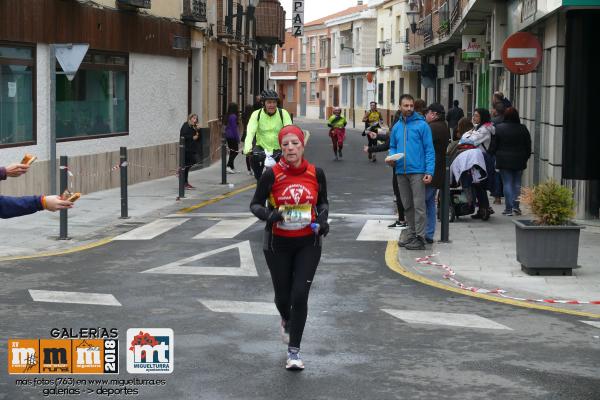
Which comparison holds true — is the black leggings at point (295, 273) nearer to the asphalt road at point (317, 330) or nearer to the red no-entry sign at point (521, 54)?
the asphalt road at point (317, 330)

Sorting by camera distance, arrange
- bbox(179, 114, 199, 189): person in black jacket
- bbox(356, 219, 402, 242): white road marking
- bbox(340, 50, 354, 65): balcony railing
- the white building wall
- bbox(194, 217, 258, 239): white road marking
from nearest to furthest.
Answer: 1. bbox(356, 219, 402, 242): white road marking
2. bbox(194, 217, 258, 239): white road marking
3. the white building wall
4. bbox(179, 114, 199, 189): person in black jacket
5. bbox(340, 50, 354, 65): balcony railing

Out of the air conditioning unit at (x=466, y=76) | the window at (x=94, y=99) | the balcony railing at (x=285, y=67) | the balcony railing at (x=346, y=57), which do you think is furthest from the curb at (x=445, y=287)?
the balcony railing at (x=285, y=67)

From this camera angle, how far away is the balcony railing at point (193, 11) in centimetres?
2698

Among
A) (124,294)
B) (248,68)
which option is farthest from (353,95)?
(124,294)

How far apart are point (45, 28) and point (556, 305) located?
1150 cm

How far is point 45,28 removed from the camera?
61.2 feet

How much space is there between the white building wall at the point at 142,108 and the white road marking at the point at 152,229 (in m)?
3.03

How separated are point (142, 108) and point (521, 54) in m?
11.5

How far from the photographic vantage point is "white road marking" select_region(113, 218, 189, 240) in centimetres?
1444

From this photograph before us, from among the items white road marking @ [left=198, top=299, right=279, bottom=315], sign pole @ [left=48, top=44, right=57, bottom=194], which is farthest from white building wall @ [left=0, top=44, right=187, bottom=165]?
white road marking @ [left=198, top=299, right=279, bottom=315]

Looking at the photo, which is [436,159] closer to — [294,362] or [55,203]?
[294,362]

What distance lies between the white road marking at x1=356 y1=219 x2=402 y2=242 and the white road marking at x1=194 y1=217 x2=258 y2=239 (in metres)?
1.64

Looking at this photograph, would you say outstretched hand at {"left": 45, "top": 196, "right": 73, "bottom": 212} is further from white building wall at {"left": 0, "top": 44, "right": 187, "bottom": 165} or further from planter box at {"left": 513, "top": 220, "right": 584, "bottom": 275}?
white building wall at {"left": 0, "top": 44, "right": 187, "bottom": 165}

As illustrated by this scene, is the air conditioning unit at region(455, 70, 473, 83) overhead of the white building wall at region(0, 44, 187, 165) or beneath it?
overhead
